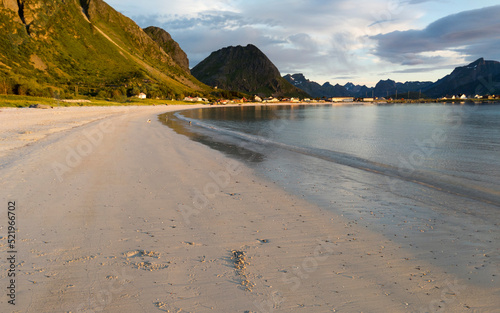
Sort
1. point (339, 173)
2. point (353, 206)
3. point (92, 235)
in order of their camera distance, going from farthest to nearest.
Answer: point (339, 173), point (353, 206), point (92, 235)

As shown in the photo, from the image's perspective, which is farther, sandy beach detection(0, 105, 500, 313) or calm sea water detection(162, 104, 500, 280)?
calm sea water detection(162, 104, 500, 280)

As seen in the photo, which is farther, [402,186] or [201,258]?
[402,186]

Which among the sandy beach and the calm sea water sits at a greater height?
the sandy beach

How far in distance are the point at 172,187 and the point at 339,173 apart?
29.5 ft

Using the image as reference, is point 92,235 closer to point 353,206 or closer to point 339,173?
point 353,206

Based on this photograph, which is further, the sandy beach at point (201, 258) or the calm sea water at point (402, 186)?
the calm sea water at point (402, 186)

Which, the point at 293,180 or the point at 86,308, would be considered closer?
the point at 86,308

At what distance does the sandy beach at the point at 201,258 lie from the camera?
177 inches

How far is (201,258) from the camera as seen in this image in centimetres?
574

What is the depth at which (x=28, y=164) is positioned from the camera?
44.1ft

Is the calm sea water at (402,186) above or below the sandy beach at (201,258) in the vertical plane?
below

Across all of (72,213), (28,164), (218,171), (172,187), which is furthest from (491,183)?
(28,164)

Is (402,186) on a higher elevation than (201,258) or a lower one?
lower

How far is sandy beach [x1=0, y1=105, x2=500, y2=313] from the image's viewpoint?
4.50 m
